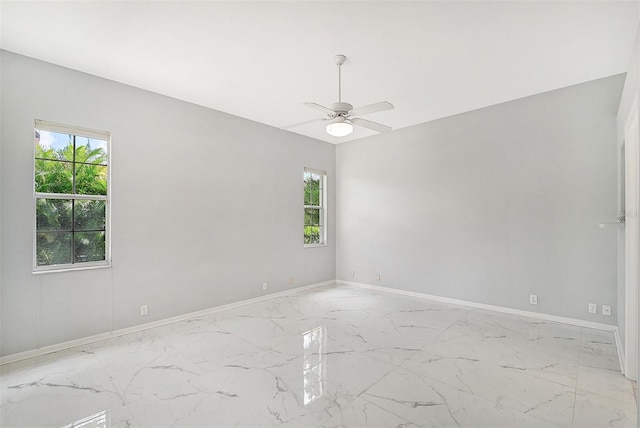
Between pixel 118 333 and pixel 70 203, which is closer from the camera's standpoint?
pixel 70 203

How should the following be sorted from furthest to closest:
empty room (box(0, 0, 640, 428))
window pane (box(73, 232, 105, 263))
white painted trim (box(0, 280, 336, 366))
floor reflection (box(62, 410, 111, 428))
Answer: window pane (box(73, 232, 105, 263)), white painted trim (box(0, 280, 336, 366)), empty room (box(0, 0, 640, 428)), floor reflection (box(62, 410, 111, 428))

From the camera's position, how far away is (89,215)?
337 centimetres

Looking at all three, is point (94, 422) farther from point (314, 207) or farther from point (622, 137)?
point (622, 137)

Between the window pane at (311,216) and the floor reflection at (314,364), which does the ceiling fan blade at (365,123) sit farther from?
the window pane at (311,216)

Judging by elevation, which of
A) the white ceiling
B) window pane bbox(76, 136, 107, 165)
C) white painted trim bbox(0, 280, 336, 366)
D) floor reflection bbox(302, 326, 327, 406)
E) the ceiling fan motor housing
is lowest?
floor reflection bbox(302, 326, 327, 406)

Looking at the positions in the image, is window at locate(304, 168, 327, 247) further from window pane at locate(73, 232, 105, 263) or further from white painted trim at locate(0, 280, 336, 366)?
window pane at locate(73, 232, 105, 263)

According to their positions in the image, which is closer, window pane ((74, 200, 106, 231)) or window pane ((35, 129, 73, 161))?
window pane ((35, 129, 73, 161))

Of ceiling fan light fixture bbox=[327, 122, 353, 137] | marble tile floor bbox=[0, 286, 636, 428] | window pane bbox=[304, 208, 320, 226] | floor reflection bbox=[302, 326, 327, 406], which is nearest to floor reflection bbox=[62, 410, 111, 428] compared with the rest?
marble tile floor bbox=[0, 286, 636, 428]

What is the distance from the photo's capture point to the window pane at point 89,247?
3291 millimetres

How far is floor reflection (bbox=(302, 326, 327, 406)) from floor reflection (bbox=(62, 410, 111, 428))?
52.3 inches

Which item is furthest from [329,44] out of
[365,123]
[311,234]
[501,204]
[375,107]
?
[311,234]

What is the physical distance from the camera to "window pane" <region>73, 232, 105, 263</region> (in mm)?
3291

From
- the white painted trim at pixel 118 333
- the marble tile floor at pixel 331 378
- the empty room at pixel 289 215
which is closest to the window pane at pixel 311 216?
the empty room at pixel 289 215

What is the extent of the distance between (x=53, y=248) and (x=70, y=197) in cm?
55
